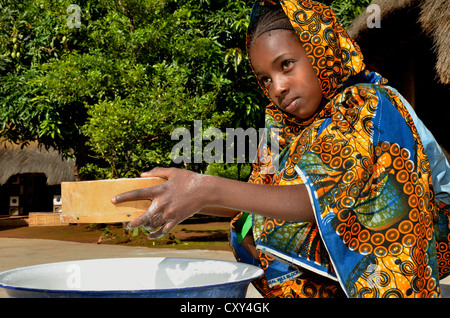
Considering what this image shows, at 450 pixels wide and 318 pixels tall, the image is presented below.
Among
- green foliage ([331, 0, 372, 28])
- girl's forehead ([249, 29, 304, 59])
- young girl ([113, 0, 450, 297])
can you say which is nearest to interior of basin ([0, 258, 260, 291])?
young girl ([113, 0, 450, 297])

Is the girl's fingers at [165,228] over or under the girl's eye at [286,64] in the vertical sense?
under

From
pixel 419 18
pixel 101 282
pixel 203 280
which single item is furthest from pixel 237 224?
pixel 419 18

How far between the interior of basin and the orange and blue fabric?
0.15 meters

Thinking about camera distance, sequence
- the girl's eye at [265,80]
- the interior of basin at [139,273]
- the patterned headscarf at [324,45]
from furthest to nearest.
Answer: the girl's eye at [265,80] → the patterned headscarf at [324,45] → the interior of basin at [139,273]

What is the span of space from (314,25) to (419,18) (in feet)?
14.7

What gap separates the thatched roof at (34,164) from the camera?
16781mm

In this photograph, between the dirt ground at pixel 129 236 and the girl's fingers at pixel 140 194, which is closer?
the girl's fingers at pixel 140 194

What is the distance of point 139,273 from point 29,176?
61.3 feet

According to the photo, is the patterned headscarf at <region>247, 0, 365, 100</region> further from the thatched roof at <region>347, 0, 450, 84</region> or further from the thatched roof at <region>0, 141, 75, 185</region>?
the thatched roof at <region>0, 141, 75, 185</region>

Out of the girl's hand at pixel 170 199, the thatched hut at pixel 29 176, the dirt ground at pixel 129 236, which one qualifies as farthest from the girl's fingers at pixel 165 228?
the thatched hut at pixel 29 176

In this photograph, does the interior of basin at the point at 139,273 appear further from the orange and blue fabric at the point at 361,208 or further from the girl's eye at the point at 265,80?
the girl's eye at the point at 265,80

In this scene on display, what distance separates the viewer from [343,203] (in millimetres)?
1220

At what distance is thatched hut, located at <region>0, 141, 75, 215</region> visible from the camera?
1693 cm

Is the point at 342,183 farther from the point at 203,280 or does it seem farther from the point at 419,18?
the point at 419,18
